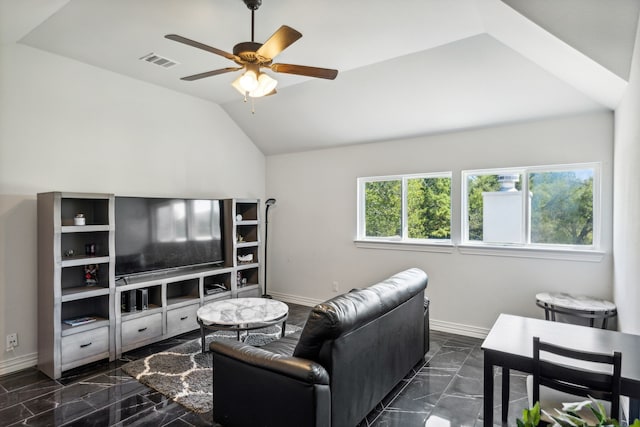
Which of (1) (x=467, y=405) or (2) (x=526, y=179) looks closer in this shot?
(1) (x=467, y=405)

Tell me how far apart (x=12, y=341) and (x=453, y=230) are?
4822 mm

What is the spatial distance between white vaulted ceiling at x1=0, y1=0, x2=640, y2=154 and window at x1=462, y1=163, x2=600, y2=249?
657 mm

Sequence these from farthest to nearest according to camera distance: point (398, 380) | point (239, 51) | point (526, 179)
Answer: point (526, 179) → point (398, 380) → point (239, 51)

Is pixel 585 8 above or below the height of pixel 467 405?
above

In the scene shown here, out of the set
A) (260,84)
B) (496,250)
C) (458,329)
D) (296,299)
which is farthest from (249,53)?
(296,299)

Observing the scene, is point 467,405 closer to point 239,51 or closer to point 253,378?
point 253,378

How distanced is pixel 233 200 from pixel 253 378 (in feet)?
10.4

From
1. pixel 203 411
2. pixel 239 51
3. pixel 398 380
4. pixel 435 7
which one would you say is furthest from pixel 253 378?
pixel 435 7

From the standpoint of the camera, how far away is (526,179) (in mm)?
4066

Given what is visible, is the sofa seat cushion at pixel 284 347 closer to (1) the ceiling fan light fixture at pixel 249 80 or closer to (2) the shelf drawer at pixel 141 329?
(2) the shelf drawer at pixel 141 329

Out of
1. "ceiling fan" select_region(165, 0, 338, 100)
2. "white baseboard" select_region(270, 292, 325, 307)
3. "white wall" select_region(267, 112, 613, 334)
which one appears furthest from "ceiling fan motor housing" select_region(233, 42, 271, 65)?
"white baseboard" select_region(270, 292, 325, 307)

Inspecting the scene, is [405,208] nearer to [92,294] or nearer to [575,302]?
[575,302]

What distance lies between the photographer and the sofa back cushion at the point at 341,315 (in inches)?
83.4

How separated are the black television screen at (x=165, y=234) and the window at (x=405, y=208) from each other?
84.9 inches
